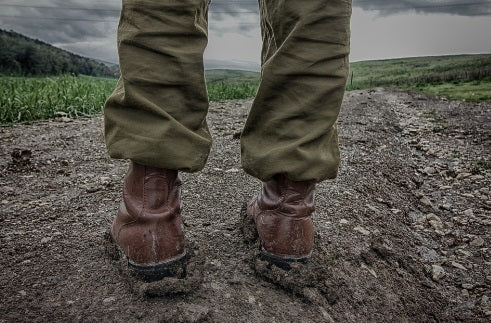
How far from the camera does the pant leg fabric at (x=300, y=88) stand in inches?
48.3

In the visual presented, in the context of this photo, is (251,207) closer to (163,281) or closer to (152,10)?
(163,281)

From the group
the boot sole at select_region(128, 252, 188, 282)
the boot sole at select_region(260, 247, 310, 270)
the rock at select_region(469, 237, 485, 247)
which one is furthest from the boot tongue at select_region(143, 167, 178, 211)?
the rock at select_region(469, 237, 485, 247)

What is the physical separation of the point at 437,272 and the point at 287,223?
80 centimetres

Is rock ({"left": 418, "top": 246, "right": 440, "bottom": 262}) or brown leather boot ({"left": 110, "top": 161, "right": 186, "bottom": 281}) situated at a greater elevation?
brown leather boot ({"left": 110, "top": 161, "right": 186, "bottom": 281})

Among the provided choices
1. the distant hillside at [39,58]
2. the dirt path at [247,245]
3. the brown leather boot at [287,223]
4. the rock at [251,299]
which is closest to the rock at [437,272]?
the dirt path at [247,245]

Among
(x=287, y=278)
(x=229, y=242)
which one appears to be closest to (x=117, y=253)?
(x=229, y=242)

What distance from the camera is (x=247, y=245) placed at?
156 cm

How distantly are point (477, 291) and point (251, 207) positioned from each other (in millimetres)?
919

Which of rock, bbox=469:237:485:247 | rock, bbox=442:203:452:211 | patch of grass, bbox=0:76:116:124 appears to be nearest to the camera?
rock, bbox=469:237:485:247

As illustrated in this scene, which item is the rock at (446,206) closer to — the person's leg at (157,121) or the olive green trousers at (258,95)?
the olive green trousers at (258,95)

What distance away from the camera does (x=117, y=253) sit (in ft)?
4.57

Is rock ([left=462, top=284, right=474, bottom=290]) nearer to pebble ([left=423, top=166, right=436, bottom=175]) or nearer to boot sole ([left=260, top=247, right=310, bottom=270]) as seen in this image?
boot sole ([left=260, top=247, right=310, bottom=270])

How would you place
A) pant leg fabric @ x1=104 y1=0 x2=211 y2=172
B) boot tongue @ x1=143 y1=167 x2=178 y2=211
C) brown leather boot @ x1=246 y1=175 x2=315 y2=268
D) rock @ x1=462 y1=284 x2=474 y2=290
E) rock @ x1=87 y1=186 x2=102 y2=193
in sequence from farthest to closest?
rock @ x1=87 y1=186 x2=102 y2=193 → rock @ x1=462 y1=284 x2=474 y2=290 → brown leather boot @ x1=246 y1=175 x2=315 y2=268 → boot tongue @ x1=143 y1=167 x2=178 y2=211 → pant leg fabric @ x1=104 y1=0 x2=211 y2=172

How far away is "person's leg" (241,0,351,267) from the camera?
4.05 ft
